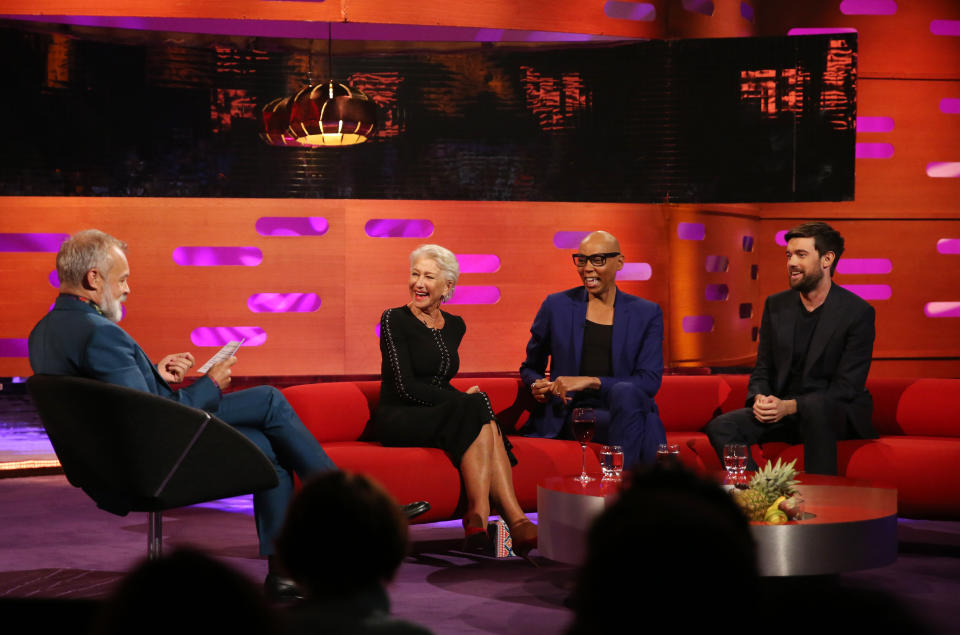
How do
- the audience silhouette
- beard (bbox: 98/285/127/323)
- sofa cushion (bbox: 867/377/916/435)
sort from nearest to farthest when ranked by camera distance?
the audience silhouette, beard (bbox: 98/285/127/323), sofa cushion (bbox: 867/377/916/435)

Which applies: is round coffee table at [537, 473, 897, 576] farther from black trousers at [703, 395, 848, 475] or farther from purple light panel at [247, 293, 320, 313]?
purple light panel at [247, 293, 320, 313]

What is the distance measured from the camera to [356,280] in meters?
6.23

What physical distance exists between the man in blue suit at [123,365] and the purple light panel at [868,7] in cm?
522

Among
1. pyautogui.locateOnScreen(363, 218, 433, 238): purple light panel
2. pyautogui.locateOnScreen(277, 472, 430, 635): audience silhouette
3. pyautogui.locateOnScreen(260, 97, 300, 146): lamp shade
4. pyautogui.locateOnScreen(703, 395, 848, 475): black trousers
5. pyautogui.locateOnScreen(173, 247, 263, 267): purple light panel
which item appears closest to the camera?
pyautogui.locateOnScreen(277, 472, 430, 635): audience silhouette

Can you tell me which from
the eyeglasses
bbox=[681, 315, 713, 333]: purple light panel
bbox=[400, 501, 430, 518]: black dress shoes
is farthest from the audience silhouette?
bbox=[681, 315, 713, 333]: purple light panel

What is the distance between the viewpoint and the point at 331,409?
4.60 meters

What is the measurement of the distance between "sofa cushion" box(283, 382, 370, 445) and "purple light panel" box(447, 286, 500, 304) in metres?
1.79

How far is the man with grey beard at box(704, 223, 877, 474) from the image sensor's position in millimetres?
4383

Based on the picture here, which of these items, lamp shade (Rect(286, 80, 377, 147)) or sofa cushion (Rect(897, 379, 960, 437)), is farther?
lamp shade (Rect(286, 80, 377, 147))

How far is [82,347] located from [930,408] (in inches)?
140

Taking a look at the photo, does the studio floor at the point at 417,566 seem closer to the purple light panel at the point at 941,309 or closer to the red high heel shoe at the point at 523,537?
the red high heel shoe at the point at 523,537

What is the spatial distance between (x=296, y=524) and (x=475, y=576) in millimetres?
2921

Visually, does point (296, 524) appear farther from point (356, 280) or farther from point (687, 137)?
point (687, 137)

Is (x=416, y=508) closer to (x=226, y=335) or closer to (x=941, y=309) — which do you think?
(x=226, y=335)
